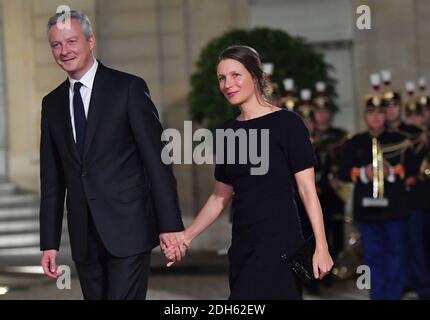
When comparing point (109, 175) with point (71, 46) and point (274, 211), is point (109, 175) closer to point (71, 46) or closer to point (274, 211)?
point (71, 46)

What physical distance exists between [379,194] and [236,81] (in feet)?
12.2

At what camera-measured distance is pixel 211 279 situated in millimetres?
9664

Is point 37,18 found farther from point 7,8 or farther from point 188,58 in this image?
point 188,58

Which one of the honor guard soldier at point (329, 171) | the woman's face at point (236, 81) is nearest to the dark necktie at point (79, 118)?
the woman's face at point (236, 81)

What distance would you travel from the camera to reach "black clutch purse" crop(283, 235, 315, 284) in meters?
3.92

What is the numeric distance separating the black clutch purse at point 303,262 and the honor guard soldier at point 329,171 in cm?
501

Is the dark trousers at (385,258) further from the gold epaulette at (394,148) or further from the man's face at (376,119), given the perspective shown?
the man's face at (376,119)

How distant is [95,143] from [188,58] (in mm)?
8796

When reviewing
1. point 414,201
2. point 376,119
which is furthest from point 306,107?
point 376,119

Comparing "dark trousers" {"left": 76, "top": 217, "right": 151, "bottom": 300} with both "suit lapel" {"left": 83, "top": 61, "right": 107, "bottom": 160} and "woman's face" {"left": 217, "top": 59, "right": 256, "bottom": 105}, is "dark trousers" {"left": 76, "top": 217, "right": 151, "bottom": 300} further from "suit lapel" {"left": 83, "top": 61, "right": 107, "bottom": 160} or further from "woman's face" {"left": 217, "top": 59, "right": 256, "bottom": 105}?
"woman's face" {"left": 217, "top": 59, "right": 256, "bottom": 105}

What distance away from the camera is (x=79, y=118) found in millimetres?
4160

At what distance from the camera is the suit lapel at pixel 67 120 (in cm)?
412

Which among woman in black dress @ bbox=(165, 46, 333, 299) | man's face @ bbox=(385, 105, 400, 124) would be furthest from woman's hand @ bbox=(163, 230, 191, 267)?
man's face @ bbox=(385, 105, 400, 124)
